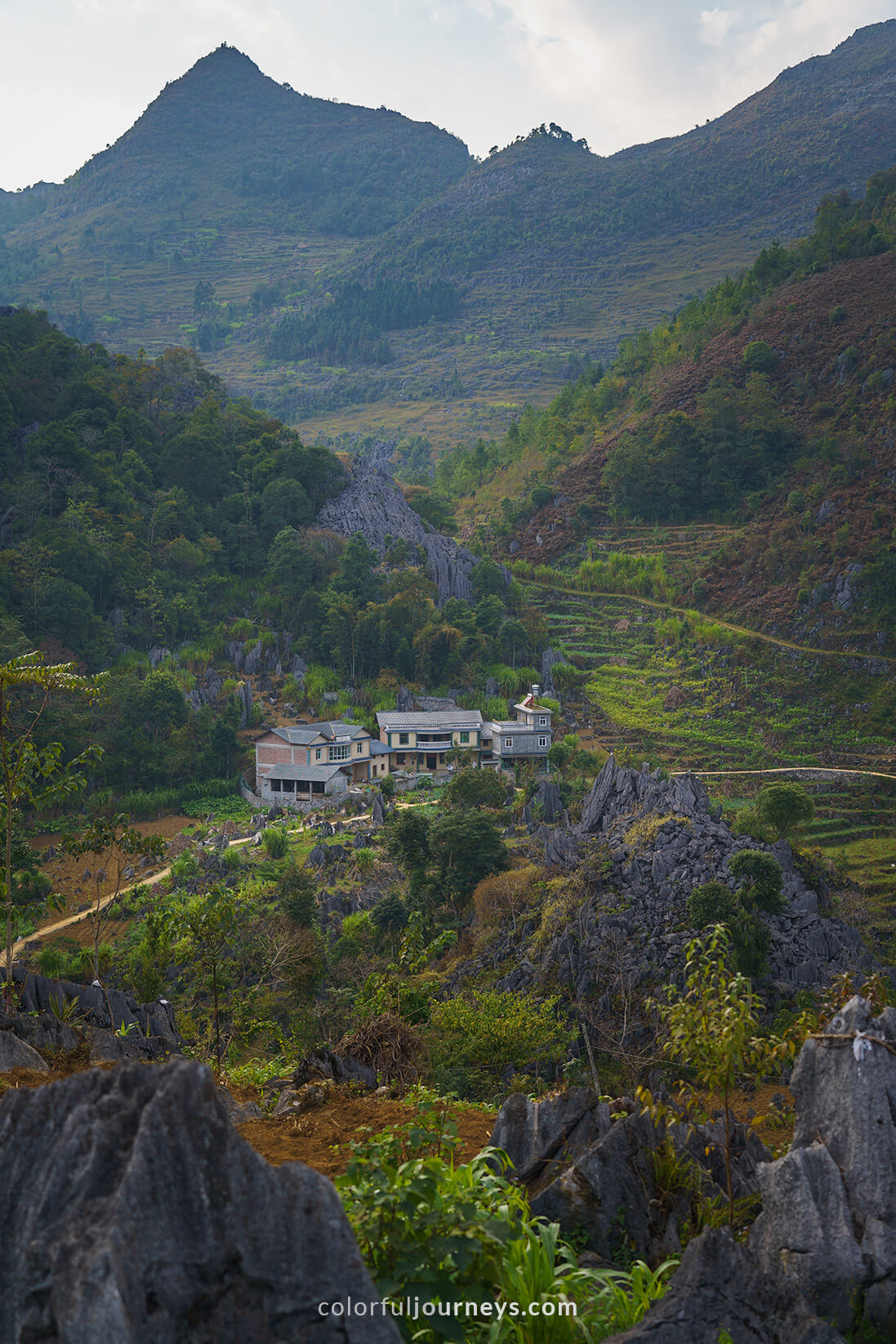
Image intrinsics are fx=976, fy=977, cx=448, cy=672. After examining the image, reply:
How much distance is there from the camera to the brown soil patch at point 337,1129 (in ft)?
14.7

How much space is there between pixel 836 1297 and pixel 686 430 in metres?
44.4

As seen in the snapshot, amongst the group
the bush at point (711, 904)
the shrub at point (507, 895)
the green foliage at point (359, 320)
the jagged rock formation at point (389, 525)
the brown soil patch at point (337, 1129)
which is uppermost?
the green foliage at point (359, 320)

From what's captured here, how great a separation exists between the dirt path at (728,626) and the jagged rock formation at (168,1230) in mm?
33514

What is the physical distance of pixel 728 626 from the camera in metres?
36.5

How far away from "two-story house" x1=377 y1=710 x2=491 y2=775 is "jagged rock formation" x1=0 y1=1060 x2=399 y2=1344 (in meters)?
27.3

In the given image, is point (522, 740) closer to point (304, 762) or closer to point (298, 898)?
point (304, 762)

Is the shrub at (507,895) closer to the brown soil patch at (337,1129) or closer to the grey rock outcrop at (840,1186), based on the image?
the brown soil patch at (337,1129)

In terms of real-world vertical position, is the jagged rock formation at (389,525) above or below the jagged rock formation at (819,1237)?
above

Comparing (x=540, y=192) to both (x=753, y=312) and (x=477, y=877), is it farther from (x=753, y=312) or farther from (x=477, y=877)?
(x=477, y=877)

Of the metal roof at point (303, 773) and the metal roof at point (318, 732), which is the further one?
the metal roof at point (318, 732)

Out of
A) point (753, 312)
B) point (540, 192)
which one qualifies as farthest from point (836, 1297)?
point (540, 192)

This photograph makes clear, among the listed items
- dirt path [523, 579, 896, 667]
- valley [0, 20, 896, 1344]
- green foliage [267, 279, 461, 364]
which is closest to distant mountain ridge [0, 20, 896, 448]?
green foliage [267, 279, 461, 364]

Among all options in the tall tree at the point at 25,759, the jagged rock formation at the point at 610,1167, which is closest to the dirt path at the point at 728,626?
the tall tree at the point at 25,759

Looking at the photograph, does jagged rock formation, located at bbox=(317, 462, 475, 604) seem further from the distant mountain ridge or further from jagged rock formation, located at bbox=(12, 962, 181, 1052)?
the distant mountain ridge
